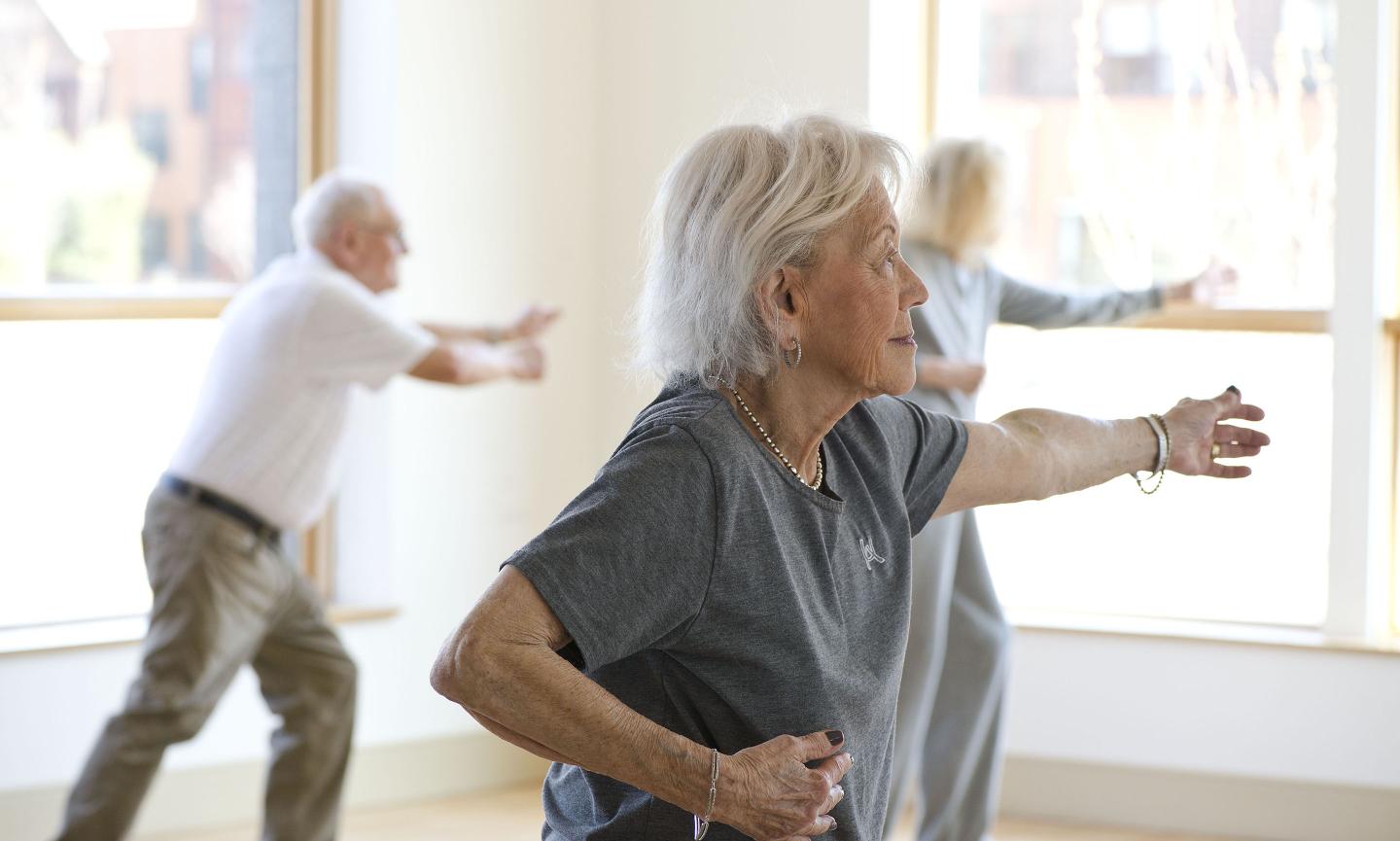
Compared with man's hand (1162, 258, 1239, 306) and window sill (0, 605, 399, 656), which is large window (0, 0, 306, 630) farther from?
man's hand (1162, 258, 1239, 306)

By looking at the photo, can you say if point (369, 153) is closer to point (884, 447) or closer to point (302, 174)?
point (302, 174)

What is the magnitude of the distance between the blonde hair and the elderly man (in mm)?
1073

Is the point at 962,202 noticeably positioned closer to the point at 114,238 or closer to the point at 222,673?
the point at 222,673

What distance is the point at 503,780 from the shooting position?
4531 millimetres

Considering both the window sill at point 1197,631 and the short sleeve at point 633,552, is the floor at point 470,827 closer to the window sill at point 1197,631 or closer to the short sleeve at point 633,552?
the window sill at point 1197,631

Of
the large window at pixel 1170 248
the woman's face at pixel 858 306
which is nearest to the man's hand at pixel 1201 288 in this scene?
the large window at pixel 1170 248

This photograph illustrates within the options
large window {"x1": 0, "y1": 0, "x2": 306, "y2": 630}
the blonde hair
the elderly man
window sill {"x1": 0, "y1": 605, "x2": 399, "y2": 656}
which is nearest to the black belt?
the elderly man

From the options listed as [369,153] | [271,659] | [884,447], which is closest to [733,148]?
[884,447]

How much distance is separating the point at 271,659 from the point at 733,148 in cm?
232

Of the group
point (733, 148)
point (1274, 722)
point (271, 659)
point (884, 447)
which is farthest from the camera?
point (1274, 722)

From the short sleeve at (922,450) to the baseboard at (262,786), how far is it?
2.54 m

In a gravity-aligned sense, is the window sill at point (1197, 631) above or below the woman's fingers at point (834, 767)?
below

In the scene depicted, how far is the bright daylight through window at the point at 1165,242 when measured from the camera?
4.11m

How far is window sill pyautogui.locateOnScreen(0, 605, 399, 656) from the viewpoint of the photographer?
372 cm
